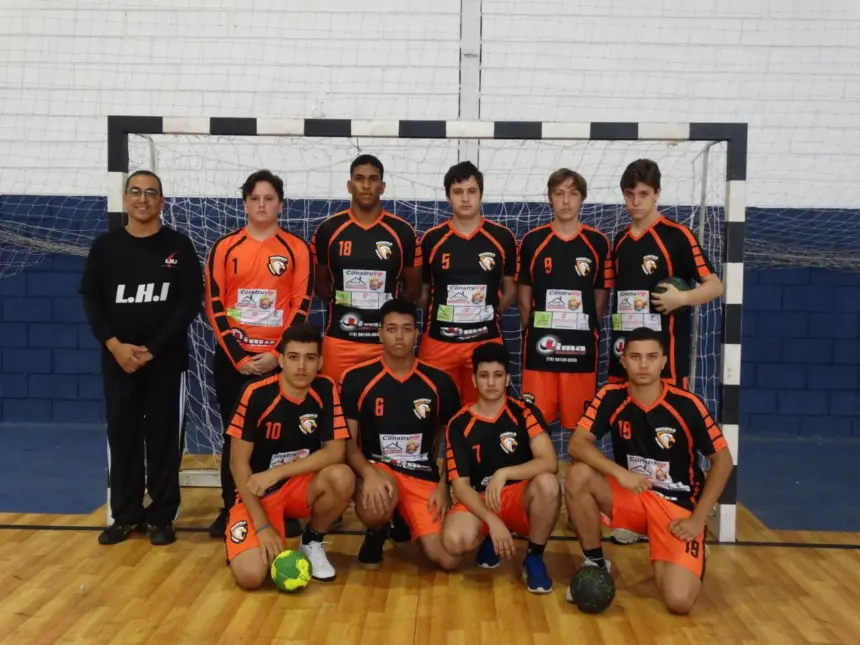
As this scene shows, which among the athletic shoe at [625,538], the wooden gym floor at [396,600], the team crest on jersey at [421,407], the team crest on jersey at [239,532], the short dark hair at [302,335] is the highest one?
the short dark hair at [302,335]

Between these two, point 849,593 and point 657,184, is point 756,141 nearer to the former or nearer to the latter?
point 657,184

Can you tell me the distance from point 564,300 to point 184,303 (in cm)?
184

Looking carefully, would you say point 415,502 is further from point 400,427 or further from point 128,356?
point 128,356

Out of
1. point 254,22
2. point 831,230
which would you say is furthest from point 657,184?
point 254,22

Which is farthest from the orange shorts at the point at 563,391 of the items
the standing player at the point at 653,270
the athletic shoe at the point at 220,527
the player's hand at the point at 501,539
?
the athletic shoe at the point at 220,527

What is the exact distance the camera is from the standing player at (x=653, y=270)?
397cm

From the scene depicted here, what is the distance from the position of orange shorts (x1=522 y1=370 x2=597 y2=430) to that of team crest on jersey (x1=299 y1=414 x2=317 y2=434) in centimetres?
108

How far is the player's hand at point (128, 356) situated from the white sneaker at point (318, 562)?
115 centimetres

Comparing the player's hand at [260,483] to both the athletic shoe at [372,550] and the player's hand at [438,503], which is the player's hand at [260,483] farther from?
the player's hand at [438,503]

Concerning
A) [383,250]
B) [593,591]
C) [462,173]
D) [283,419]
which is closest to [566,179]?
[462,173]

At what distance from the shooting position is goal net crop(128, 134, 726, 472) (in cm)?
629

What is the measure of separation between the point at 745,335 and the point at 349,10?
4059mm

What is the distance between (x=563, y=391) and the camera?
4.14 metres

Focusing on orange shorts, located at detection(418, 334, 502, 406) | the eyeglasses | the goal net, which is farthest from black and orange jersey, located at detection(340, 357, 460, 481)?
the goal net
